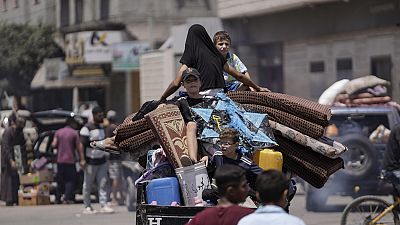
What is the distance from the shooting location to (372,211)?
12750 mm

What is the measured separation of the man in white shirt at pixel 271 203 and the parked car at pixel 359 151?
1170 cm

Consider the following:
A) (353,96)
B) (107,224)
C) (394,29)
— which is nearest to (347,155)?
(353,96)

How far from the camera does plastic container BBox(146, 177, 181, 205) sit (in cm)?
808

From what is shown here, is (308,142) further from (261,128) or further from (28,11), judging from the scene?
(28,11)

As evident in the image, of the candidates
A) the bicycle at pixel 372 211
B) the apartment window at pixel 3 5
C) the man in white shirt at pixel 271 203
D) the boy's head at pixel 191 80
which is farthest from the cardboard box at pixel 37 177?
the apartment window at pixel 3 5

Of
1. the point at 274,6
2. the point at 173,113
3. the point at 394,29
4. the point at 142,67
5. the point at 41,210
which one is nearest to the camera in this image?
the point at 173,113

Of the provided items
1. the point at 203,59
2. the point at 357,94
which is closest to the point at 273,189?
the point at 203,59

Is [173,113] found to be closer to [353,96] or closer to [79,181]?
[353,96]

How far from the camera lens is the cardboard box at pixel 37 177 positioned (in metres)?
20.7

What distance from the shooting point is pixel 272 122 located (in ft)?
28.7

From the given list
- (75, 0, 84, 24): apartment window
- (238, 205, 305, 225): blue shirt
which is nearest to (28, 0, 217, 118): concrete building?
(75, 0, 84, 24): apartment window

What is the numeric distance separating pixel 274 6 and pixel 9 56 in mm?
17857

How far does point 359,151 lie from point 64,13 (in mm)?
34205

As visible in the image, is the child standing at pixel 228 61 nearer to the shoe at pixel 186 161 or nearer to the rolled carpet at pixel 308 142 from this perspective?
the rolled carpet at pixel 308 142
